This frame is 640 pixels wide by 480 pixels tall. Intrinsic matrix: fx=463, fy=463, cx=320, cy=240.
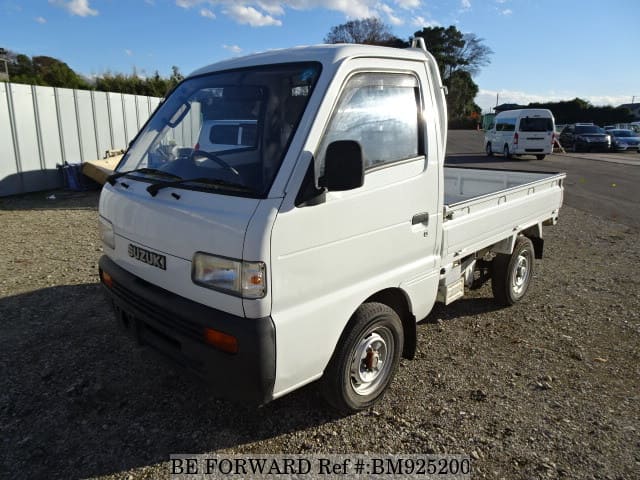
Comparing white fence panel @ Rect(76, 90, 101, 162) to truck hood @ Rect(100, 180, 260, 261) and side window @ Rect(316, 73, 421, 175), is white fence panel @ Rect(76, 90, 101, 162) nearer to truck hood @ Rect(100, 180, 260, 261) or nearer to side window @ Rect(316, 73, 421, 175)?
truck hood @ Rect(100, 180, 260, 261)

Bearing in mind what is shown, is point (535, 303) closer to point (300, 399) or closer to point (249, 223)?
point (300, 399)

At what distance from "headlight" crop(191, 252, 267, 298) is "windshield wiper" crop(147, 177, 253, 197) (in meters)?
0.39

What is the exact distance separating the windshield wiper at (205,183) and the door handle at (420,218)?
125 cm

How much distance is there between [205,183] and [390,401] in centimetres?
203

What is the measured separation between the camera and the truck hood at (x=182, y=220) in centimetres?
232

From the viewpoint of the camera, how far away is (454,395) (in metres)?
3.45

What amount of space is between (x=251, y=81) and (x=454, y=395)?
A: 104 inches

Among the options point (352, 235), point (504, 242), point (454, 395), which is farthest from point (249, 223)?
point (504, 242)

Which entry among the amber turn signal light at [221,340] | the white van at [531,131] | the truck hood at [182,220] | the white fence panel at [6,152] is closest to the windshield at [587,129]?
the white van at [531,131]

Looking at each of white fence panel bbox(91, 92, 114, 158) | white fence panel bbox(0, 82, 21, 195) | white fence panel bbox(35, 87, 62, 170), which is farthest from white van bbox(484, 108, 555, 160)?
white fence panel bbox(0, 82, 21, 195)

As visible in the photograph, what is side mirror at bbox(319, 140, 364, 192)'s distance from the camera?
2350mm

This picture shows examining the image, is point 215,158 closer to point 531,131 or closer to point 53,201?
point 53,201

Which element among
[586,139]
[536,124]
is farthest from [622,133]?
[536,124]

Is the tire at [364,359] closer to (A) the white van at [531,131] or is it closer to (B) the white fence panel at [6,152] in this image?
(B) the white fence panel at [6,152]
